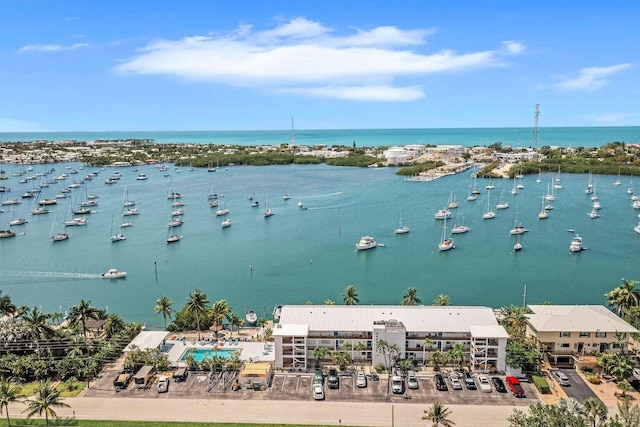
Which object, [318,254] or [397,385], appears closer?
[397,385]

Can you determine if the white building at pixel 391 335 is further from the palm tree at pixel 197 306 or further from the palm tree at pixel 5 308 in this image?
the palm tree at pixel 5 308

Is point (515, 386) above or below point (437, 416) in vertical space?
below

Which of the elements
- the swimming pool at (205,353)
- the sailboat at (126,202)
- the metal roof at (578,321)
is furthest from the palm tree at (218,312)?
the sailboat at (126,202)

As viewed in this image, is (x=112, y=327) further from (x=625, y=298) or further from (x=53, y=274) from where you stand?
(x=625, y=298)

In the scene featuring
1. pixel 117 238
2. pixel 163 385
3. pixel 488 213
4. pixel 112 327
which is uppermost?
pixel 488 213

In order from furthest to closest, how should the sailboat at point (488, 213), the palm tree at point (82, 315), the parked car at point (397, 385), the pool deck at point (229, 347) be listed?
the sailboat at point (488, 213) < the palm tree at point (82, 315) < the pool deck at point (229, 347) < the parked car at point (397, 385)

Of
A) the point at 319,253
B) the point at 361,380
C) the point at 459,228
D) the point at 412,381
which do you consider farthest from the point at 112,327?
the point at 459,228

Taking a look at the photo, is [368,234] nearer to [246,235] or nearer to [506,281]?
[246,235]
